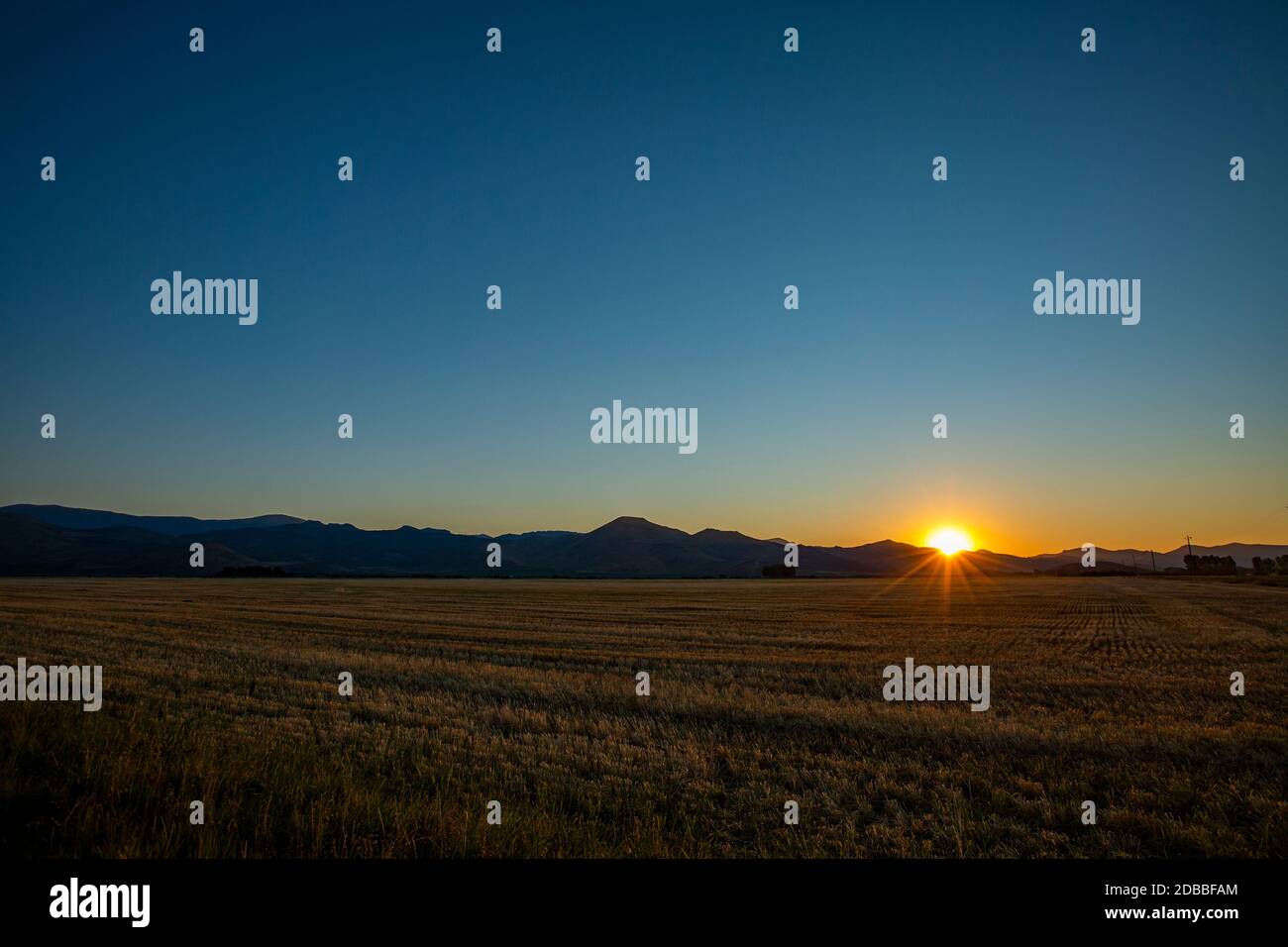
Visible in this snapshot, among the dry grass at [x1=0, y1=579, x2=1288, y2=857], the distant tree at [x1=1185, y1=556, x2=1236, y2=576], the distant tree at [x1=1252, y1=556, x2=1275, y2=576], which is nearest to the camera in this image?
the dry grass at [x1=0, y1=579, x2=1288, y2=857]

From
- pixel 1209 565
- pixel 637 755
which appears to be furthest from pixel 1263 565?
pixel 637 755

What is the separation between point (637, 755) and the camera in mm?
9906

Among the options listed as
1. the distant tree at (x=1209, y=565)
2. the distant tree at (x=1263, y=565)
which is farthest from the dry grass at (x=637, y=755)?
the distant tree at (x=1209, y=565)

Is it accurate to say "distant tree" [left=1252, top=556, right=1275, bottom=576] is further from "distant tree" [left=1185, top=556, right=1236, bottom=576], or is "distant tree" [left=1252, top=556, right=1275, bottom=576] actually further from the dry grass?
the dry grass

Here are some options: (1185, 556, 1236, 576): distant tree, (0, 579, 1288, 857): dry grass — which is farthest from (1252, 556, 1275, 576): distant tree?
(0, 579, 1288, 857): dry grass

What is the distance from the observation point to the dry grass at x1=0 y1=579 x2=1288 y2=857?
588 cm

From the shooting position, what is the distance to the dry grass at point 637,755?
19.3ft

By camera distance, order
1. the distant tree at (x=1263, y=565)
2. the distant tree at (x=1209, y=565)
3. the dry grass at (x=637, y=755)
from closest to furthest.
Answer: the dry grass at (x=637, y=755), the distant tree at (x=1263, y=565), the distant tree at (x=1209, y=565)

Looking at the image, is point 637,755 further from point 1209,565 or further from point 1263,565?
point 1209,565

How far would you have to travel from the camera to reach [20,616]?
33.0m

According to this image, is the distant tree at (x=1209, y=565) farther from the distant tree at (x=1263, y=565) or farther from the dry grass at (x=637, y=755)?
the dry grass at (x=637, y=755)
